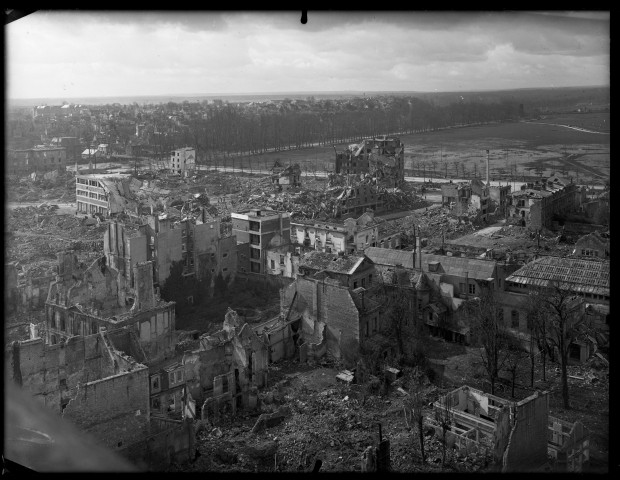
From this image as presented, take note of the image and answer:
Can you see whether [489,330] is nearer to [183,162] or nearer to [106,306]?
[106,306]

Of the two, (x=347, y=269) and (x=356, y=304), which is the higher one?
(x=347, y=269)

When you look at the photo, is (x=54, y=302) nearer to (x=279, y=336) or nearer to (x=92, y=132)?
(x=279, y=336)

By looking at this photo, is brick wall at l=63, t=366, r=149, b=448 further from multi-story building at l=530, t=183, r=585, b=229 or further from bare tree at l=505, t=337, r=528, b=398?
multi-story building at l=530, t=183, r=585, b=229

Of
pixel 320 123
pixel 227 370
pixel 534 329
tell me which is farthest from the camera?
pixel 320 123

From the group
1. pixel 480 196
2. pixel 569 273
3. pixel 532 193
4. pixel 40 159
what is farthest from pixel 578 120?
pixel 40 159

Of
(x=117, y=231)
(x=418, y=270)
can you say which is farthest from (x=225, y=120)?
(x=418, y=270)

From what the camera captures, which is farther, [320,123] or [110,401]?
[320,123]
